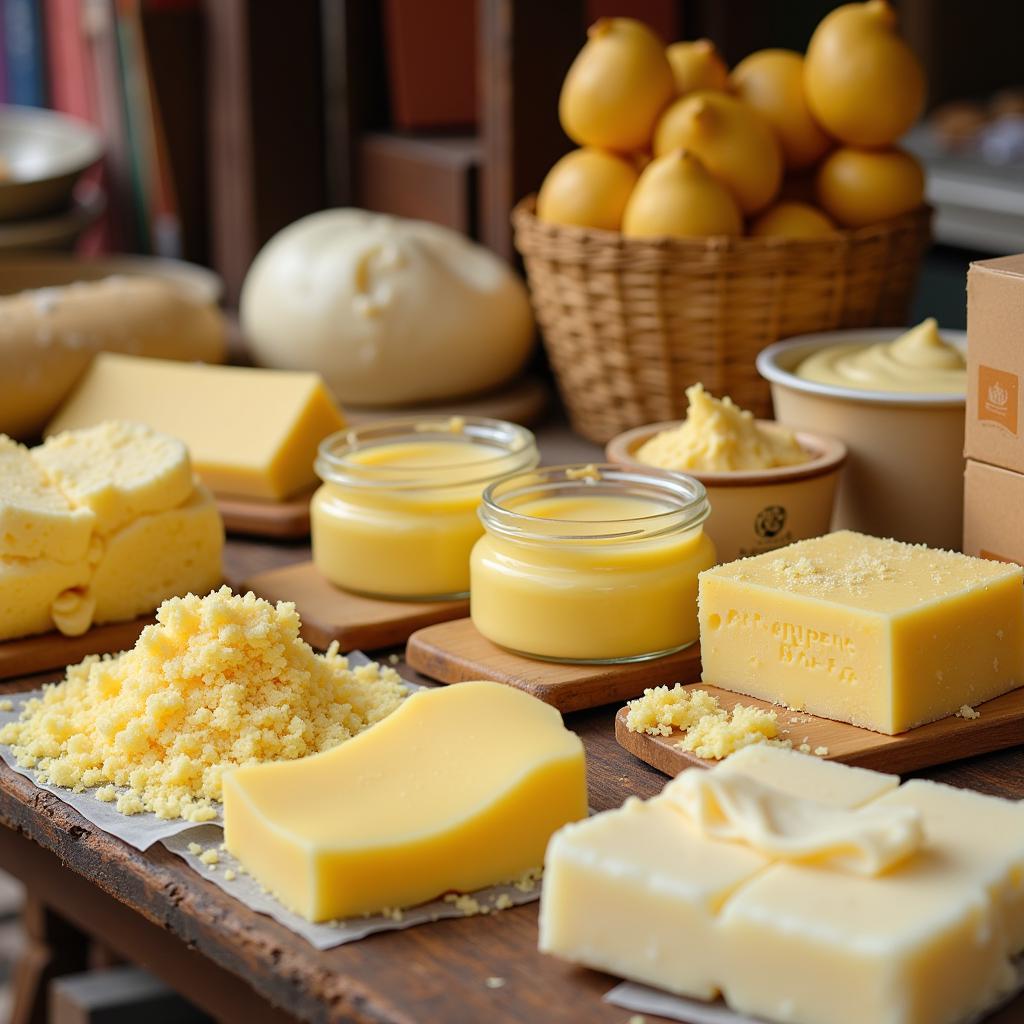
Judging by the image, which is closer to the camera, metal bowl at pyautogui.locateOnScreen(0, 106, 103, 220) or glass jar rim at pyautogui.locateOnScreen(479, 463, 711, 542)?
glass jar rim at pyautogui.locateOnScreen(479, 463, 711, 542)

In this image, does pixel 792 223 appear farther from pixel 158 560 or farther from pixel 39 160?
pixel 39 160

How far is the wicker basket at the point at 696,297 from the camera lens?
172 centimetres

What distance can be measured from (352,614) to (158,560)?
19 centimetres

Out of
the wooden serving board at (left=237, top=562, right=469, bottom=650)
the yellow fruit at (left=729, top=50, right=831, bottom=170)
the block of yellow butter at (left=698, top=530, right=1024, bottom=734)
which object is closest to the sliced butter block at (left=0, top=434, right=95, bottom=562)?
the wooden serving board at (left=237, top=562, right=469, bottom=650)

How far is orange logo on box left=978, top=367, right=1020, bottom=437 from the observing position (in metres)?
1.30

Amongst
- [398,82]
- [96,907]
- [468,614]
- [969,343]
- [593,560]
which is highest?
[398,82]

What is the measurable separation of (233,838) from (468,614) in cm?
49

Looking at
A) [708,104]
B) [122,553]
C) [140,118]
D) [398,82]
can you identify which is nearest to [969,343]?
[708,104]

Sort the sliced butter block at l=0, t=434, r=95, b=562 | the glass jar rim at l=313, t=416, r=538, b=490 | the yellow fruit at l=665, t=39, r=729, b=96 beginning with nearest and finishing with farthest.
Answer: the sliced butter block at l=0, t=434, r=95, b=562 < the glass jar rim at l=313, t=416, r=538, b=490 < the yellow fruit at l=665, t=39, r=729, b=96

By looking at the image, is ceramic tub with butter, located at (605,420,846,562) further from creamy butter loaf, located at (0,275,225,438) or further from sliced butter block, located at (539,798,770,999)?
creamy butter loaf, located at (0,275,225,438)

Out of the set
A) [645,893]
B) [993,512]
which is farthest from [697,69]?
[645,893]

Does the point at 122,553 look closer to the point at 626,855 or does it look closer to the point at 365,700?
the point at 365,700

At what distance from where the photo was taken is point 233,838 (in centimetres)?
107

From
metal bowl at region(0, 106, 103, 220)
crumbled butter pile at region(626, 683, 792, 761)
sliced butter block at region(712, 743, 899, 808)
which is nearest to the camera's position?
sliced butter block at region(712, 743, 899, 808)
